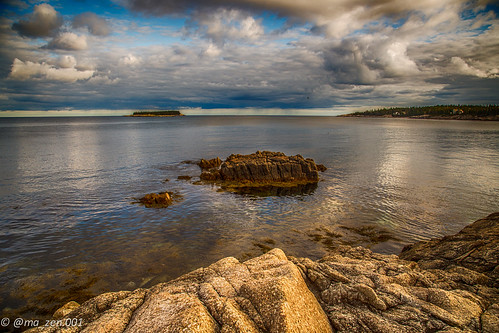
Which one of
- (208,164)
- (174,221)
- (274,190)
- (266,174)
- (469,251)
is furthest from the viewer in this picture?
(208,164)

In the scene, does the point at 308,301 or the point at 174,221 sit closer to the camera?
the point at 308,301

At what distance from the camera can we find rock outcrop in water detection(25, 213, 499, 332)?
21.5ft

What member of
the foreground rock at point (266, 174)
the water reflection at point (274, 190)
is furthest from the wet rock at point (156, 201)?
the foreground rock at point (266, 174)

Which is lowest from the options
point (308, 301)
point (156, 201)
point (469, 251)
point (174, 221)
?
point (174, 221)

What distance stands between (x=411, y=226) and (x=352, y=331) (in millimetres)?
17496

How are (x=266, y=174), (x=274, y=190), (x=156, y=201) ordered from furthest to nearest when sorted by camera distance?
(x=266, y=174) → (x=274, y=190) → (x=156, y=201)

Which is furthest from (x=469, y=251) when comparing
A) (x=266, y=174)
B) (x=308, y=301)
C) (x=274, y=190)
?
(x=266, y=174)

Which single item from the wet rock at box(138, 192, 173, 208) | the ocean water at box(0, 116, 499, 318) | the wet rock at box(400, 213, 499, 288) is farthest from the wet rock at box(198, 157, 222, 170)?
the wet rock at box(400, 213, 499, 288)

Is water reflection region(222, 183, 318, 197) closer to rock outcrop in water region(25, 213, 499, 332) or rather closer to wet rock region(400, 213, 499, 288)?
wet rock region(400, 213, 499, 288)

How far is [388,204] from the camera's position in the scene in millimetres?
26031

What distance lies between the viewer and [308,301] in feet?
24.0

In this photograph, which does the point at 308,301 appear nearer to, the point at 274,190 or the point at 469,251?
the point at 469,251

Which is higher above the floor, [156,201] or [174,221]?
[156,201]

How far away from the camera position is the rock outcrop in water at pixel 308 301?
6.56 meters
